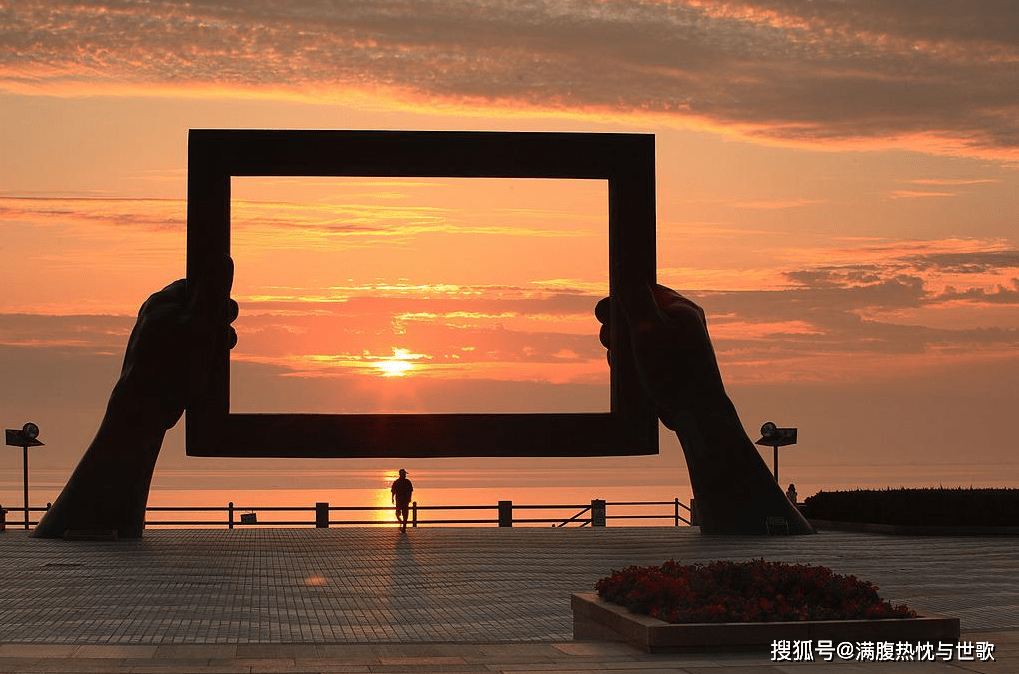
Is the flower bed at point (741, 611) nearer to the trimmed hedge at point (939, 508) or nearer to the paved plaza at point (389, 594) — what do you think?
the paved plaza at point (389, 594)

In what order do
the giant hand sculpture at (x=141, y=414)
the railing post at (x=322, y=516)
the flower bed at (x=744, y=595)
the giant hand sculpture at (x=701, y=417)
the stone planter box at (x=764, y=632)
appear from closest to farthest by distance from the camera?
the stone planter box at (x=764, y=632)
the flower bed at (x=744, y=595)
the giant hand sculpture at (x=141, y=414)
the giant hand sculpture at (x=701, y=417)
the railing post at (x=322, y=516)

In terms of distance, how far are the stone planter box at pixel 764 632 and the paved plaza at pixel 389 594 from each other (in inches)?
9.6

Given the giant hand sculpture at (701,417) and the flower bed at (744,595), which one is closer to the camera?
the flower bed at (744,595)

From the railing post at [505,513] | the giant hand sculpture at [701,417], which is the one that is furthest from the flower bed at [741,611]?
the railing post at [505,513]

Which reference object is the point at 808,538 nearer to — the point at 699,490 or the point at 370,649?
the point at 699,490

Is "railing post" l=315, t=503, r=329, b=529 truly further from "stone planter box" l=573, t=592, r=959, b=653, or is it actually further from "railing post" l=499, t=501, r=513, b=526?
"stone planter box" l=573, t=592, r=959, b=653

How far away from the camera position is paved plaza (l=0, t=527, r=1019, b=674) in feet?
41.1

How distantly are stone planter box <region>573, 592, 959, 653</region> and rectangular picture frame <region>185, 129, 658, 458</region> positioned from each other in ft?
59.7

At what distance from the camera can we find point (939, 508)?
32.7 meters

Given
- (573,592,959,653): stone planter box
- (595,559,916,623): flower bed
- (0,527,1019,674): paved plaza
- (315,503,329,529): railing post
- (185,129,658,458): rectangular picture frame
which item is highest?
(185,129,658,458): rectangular picture frame

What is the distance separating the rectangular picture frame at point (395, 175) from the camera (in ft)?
102

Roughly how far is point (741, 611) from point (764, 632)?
1.29 feet

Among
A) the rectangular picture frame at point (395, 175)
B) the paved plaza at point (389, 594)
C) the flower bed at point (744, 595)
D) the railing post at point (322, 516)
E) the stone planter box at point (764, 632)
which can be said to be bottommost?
the railing post at point (322, 516)

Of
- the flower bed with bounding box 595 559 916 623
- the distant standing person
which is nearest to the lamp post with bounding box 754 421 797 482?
the distant standing person
